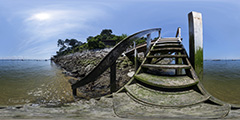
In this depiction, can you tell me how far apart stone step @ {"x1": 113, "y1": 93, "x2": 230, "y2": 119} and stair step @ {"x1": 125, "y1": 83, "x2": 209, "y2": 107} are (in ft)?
0.24

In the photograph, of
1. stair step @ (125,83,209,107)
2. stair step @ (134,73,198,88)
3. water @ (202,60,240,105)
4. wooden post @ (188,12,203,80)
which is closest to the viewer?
stair step @ (125,83,209,107)

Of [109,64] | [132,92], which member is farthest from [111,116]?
[109,64]

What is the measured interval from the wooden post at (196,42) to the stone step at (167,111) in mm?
1519

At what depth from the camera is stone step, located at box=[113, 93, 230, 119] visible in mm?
1171

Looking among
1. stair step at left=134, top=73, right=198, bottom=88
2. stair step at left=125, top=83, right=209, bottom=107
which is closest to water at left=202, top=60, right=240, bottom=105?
stair step at left=134, top=73, right=198, bottom=88

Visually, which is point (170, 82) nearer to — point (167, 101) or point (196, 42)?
point (167, 101)

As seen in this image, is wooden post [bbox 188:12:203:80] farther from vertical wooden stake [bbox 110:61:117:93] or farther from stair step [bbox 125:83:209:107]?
vertical wooden stake [bbox 110:61:117:93]

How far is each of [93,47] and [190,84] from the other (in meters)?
18.5

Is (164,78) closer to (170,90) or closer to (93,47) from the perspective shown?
(170,90)

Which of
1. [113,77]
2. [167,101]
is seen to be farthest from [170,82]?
[113,77]

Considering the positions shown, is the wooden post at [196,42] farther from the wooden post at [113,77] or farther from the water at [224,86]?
the water at [224,86]

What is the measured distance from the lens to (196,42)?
2693 millimetres

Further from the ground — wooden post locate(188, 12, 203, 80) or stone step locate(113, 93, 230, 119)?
wooden post locate(188, 12, 203, 80)

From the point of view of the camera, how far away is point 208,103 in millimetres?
1532
